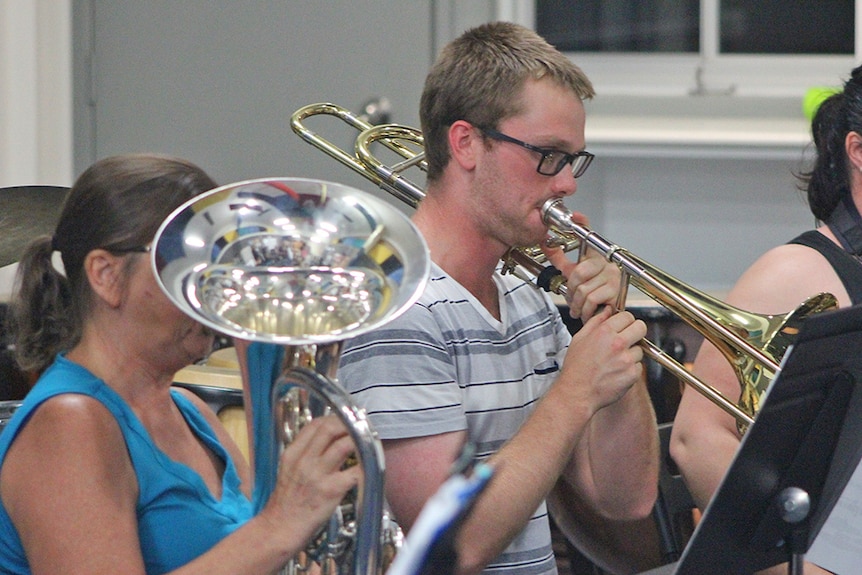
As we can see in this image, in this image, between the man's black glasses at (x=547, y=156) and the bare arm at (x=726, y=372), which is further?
the bare arm at (x=726, y=372)

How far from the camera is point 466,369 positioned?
1.52 meters

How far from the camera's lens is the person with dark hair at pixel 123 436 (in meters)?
1.12

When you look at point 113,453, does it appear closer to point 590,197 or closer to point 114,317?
point 114,317

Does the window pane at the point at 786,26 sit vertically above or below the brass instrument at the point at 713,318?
above

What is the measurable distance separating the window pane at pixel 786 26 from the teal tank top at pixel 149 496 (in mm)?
2544

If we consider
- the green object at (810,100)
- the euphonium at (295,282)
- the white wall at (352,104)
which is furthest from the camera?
the white wall at (352,104)

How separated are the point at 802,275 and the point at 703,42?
1772 millimetres

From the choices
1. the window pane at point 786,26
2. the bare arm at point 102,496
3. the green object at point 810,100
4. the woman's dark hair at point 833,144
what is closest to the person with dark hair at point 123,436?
the bare arm at point 102,496

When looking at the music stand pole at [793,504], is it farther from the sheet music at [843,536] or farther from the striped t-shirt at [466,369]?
the striped t-shirt at [466,369]

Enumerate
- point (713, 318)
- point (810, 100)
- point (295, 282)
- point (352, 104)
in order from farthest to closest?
point (352, 104)
point (810, 100)
point (713, 318)
point (295, 282)

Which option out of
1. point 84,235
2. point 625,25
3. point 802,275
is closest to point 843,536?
point 802,275

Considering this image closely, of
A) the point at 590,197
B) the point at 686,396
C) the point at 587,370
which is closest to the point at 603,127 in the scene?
the point at 590,197

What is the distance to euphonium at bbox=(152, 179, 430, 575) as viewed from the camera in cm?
105

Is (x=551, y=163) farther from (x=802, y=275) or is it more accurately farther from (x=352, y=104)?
(x=352, y=104)
